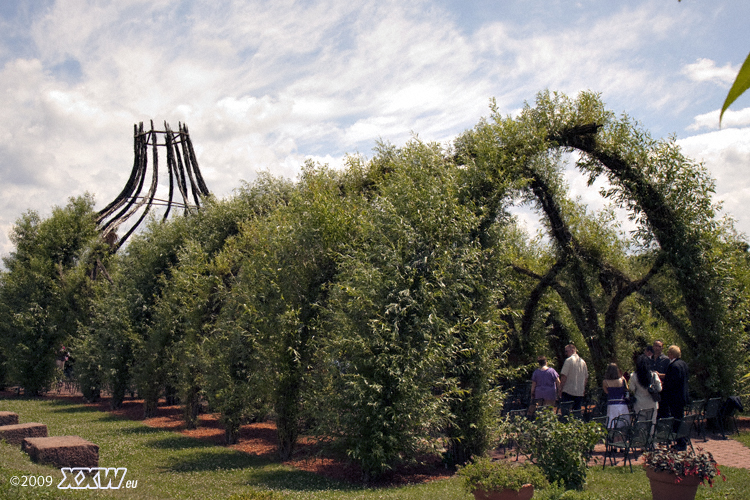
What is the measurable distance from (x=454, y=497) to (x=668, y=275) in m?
9.58

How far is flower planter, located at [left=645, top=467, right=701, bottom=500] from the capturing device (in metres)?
6.25

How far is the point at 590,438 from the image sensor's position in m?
7.61

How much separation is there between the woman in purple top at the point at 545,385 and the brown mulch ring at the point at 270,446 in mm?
2694

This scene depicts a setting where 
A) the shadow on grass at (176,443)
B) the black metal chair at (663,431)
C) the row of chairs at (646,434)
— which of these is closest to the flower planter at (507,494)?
the row of chairs at (646,434)

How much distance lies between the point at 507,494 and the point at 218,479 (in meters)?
5.75

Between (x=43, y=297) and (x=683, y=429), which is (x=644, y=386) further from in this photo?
(x=43, y=297)

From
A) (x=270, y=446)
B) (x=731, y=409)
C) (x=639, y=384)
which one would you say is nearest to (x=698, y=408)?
(x=731, y=409)

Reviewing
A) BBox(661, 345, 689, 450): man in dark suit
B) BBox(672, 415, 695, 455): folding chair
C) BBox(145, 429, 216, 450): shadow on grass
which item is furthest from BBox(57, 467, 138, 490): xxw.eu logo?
BBox(661, 345, 689, 450): man in dark suit

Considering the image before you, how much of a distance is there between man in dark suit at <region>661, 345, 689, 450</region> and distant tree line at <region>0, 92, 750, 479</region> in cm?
292

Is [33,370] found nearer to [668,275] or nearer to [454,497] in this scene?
[454,497]

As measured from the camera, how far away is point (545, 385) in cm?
1180

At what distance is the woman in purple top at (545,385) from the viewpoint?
1171 cm

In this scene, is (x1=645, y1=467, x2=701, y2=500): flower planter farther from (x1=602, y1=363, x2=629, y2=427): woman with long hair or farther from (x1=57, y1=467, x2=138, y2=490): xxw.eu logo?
(x1=57, y1=467, x2=138, y2=490): xxw.eu logo

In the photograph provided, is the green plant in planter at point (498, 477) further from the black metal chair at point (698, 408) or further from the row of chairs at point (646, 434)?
the black metal chair at point (698, 408)
